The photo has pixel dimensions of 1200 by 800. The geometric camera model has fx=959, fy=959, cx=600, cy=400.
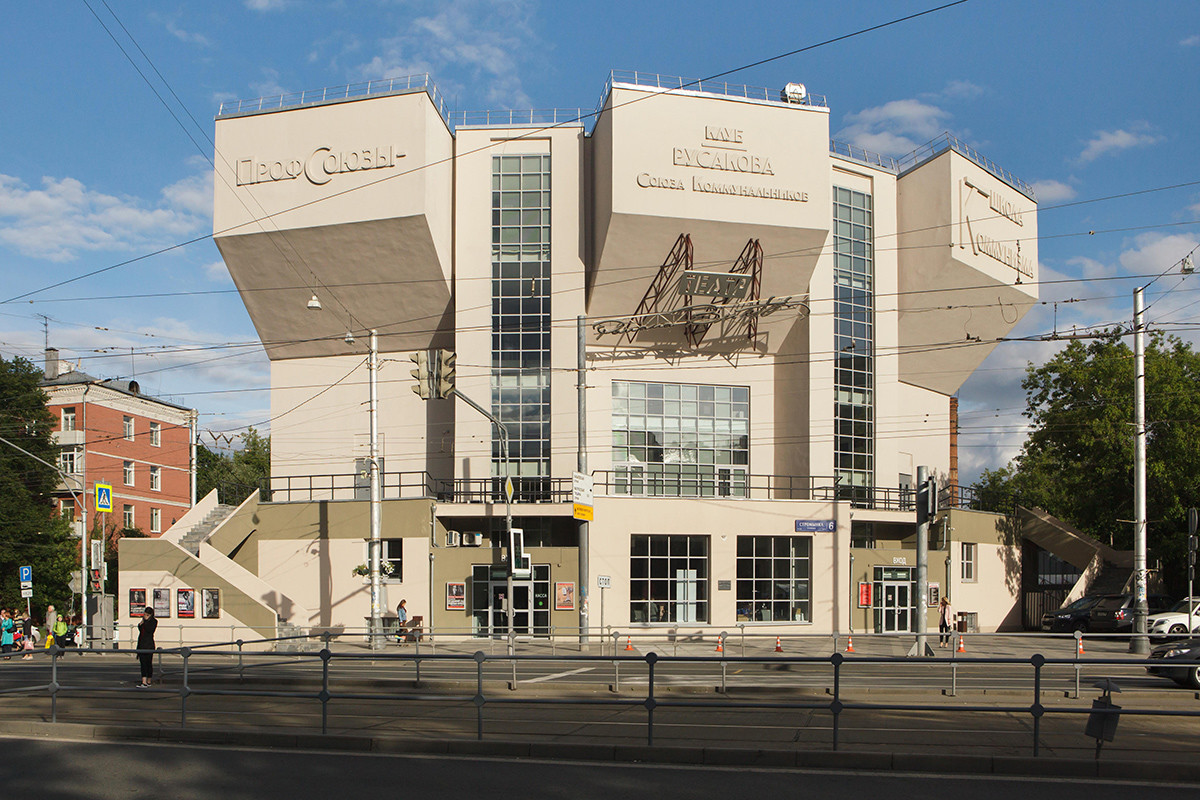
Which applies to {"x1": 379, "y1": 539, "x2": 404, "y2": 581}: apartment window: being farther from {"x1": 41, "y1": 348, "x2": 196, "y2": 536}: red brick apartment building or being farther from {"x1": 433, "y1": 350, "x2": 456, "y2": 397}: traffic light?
{"x1": 41, "y1": 348, "x2": 196, "y2": 536}: red brick apartment building

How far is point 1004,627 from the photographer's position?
41.7 meters

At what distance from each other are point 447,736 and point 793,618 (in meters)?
25.3

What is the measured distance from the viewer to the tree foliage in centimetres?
7738

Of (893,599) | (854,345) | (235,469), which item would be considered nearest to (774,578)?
(893,599)

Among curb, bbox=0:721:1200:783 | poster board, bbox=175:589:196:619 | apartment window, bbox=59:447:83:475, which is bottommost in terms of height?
poster board, bbox=175:589:196:619

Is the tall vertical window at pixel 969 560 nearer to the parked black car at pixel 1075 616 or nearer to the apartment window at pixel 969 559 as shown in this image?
the apartment window at pixel 969 559

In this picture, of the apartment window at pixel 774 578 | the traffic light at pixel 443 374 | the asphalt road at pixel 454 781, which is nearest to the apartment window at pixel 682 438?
the apartment window at pixel 774 578

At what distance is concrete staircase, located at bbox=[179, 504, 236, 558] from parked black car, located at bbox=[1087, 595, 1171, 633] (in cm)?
3242

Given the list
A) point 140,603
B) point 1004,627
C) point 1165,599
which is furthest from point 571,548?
point 1165,599

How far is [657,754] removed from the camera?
431 inches

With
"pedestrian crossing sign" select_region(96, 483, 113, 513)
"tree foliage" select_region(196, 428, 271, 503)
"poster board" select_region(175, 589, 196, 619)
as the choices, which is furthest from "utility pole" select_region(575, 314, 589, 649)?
"tree foliage" select_region(196, 428, 271, 503)

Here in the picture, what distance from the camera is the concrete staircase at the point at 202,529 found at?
1310 inches

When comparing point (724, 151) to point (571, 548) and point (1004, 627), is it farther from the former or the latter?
point (1004, 627)

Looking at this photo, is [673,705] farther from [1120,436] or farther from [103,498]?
[1120,436]
